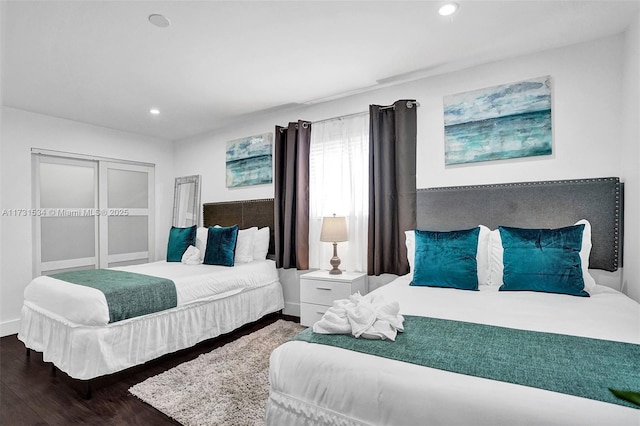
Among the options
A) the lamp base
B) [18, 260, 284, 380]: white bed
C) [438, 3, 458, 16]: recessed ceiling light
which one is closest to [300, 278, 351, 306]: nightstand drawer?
the lamp base

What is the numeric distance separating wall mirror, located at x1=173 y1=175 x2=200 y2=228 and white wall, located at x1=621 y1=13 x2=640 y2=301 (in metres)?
4.87

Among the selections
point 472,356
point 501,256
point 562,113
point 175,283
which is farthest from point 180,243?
point 562,113

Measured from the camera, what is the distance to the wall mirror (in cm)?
502

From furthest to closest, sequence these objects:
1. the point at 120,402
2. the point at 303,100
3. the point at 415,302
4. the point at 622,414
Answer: the point at 303,100, the point at 120,402, the point at 415,302, the point at 622,414

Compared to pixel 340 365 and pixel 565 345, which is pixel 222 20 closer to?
pixel 340 365

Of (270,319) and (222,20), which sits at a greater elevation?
(222,20)

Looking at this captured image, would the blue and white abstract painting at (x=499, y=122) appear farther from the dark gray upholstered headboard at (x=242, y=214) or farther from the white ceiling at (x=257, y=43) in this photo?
the dark gray upholstered headboard at (x=242, y=214)

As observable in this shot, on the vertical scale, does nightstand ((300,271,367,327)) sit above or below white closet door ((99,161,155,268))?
below

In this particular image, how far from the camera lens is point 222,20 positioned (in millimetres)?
2191

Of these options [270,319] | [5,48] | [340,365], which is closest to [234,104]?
[5,48]

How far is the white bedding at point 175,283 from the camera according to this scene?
2.30 meters

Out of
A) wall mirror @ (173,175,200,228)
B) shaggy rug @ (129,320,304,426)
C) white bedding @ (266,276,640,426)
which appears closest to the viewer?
white bedding @ (266,276,640,426)

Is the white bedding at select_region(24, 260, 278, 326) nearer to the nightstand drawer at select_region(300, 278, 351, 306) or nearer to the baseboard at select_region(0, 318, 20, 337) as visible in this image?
the nightstand drawer at select_region(300, 278, 351, 306)

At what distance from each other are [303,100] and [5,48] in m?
2.54
